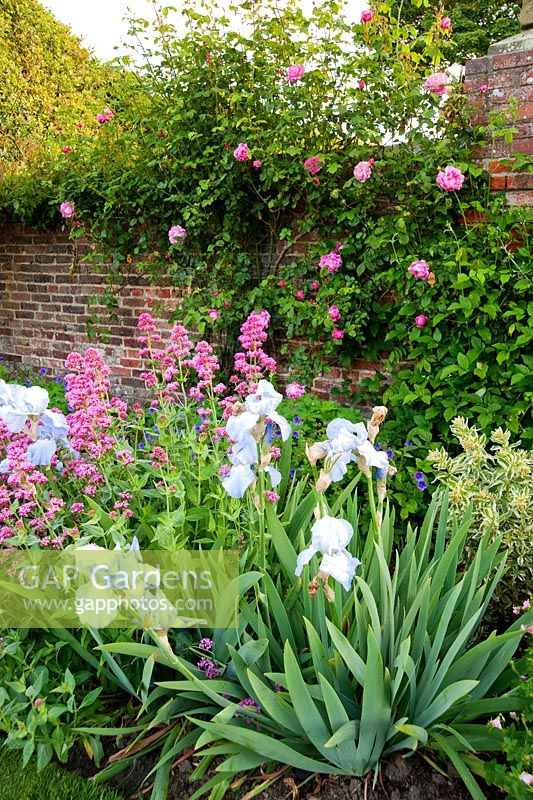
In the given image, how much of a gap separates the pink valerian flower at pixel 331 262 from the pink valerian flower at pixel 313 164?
0.46 m

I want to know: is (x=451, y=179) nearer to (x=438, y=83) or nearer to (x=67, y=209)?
(x=438, y=83)

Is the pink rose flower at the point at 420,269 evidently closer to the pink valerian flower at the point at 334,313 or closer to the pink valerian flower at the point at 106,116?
the pink valerian flower at the point at 334,313

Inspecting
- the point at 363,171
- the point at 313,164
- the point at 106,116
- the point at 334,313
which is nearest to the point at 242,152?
the point at 313,164

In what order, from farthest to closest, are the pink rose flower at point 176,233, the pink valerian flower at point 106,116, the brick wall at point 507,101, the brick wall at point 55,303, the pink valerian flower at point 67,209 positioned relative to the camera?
1. the brick wall at point 55,303
2. the pink valerian flower at point 67,209
3. the pink valerian flower at point 106,116
4. the pink rose flower at point 176,233
5. the brick wall at point 507,101

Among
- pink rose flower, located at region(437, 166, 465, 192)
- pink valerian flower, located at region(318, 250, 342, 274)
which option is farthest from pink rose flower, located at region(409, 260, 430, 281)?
pink valerian flower, located at region(318, 250, 342, 274)

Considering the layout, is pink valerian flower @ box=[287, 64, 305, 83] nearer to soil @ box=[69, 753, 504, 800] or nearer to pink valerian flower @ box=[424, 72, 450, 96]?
pink valerian flower @ box=[424, 72, 450, 96]

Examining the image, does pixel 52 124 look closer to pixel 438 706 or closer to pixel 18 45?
pixel 18 45

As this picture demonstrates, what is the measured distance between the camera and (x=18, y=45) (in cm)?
907

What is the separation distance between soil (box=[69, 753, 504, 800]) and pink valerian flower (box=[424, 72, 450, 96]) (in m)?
2.88

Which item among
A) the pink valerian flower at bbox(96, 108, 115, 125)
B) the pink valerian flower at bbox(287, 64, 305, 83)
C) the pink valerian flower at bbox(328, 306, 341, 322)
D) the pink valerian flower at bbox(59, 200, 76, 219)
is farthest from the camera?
the pink valerian flower at bbox(59, 200, 76, 219)

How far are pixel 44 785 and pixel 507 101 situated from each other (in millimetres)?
3281

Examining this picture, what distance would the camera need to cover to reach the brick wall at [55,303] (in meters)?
5.31

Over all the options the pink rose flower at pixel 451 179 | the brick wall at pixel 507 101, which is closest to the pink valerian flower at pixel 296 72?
the brick wall at pixel 507 101

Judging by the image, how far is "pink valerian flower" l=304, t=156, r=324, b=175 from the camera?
355cm
